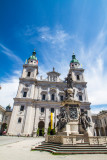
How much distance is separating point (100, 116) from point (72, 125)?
32.9m

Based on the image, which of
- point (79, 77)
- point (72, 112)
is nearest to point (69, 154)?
point (72, 112)

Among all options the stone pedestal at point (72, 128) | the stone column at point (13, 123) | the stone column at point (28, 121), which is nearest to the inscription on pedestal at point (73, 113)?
the stone pedestal at point (72, 128)

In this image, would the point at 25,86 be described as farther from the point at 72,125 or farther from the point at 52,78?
the point at 72,125

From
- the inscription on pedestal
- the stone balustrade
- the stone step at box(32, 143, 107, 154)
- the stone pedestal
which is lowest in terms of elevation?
the stone step at box(32, 143, 107, 154)

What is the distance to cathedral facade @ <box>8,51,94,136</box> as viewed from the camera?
31484mm

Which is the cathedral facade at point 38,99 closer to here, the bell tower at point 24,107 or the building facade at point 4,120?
the bell tower at point 24,107

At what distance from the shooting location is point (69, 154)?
273 inches

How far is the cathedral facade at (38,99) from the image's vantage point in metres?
31.5

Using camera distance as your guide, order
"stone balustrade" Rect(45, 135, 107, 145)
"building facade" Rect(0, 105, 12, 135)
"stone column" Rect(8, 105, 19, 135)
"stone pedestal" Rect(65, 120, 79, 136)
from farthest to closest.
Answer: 1. "building facade" Rect(0, 105, 12, 135)
2. "stone column" Rect(8, 105, 19, 135)
3. "stone pedestal" Rect(65, 120, 79, 136)
4. "stone balustrade" Rect(45, 135, 107, 145)

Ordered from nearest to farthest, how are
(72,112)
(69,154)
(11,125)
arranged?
(69,154) < (72,112) < (11,125)

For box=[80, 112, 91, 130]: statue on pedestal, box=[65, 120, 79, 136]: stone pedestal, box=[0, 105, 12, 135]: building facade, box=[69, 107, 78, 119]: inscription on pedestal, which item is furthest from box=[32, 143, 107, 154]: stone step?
box=[0, 105, 12, 135]: building facade

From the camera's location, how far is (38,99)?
35719mm

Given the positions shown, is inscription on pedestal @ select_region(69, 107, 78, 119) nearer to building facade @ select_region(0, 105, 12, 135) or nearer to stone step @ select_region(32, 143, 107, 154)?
stone step @ select_region(32, 143, 107, 154)

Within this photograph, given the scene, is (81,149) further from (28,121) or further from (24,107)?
(24,107)
